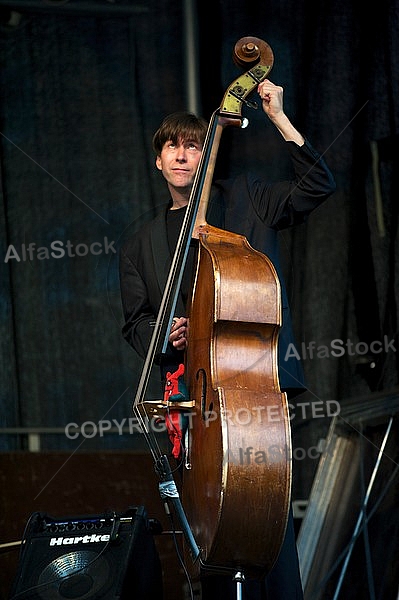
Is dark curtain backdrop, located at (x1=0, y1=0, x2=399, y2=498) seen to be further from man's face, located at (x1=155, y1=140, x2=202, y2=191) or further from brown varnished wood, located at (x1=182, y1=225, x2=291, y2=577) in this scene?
brown varnished wood, located at (x1=182, y1=225, x2=291, y2=577)

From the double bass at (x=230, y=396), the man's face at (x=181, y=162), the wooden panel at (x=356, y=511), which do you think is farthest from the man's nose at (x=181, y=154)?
the wooden panel at (x=356, y=511)

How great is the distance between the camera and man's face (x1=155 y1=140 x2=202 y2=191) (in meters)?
2.44

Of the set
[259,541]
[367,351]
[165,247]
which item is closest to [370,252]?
[367,351]

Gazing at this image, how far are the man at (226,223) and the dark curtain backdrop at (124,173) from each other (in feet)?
2.55

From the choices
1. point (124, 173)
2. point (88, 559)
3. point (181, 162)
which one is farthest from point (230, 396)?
point (124, 173)

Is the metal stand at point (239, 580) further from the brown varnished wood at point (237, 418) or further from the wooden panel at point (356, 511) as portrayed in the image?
the wooden panel at point (356, 511)

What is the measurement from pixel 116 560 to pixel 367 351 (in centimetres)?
141

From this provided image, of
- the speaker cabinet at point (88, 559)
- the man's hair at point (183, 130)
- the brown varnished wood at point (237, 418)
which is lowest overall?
the speaker cabinet at point (88, 559)

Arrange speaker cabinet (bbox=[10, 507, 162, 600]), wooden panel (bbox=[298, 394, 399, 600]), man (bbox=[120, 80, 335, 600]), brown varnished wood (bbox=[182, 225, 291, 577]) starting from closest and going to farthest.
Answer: brown varnished wood (bbox=[182, 225, 291, 577]), speaker cabinet (bbox=[10, 507, 162, 600]), man (bbox=[120, 80, 335, 600]), wooden panel (bbox=[298, 394, 399, 600])

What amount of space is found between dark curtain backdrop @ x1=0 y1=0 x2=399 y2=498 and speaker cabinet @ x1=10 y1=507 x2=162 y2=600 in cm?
113

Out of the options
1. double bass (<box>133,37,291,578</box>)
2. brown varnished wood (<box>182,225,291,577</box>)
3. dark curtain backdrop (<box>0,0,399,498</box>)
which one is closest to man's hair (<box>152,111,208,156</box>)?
double bass (<box>133,37,291,578</box>)

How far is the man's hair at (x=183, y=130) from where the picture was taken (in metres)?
2.47

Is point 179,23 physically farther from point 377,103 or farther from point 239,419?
point 239,419

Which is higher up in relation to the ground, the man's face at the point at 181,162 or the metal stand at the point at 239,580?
the man's face at the point at 181,162
